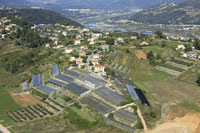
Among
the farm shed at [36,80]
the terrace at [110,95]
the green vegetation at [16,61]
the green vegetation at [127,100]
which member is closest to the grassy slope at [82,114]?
the terrace at [110,95]

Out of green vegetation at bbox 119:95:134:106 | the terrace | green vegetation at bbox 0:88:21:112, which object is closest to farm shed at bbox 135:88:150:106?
green vegetation at bbox 119:95:134:106

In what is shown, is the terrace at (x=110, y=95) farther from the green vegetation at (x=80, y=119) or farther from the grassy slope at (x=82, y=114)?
the green vegetation at (x=80, y=119)

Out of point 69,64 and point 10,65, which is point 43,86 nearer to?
point 69,64

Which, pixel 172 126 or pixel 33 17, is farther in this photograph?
pixel 33 17

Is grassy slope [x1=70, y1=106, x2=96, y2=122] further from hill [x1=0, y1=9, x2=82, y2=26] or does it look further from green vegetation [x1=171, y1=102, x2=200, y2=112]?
hill [x1=0, y1=9, x2=82, y2=26]

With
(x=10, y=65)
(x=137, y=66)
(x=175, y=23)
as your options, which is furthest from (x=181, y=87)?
(x=175, y=23)

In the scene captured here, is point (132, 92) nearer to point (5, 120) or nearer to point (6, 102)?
point (5, 120)

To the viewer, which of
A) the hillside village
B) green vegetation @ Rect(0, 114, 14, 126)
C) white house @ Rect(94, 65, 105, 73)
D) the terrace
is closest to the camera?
green vegetation @ Rect(0, 114, 14, 126)

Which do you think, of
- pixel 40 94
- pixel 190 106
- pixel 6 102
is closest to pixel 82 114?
pixel 40 94

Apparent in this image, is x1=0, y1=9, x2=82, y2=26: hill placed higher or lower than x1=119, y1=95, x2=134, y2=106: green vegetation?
higher
